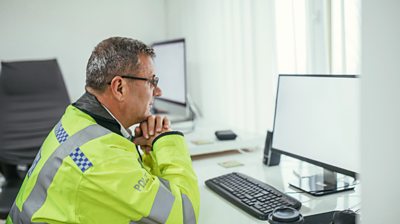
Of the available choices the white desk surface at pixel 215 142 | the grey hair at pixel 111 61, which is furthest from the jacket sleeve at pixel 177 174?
the white desk surface at pixel 215 142

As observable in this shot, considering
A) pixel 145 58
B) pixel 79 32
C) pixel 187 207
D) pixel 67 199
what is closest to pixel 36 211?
pixel 67 199

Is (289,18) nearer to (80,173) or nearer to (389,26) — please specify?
(80,173)

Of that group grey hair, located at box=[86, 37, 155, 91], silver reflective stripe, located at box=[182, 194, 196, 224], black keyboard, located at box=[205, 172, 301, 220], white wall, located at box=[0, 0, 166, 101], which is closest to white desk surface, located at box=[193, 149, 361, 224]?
black keyboard, located at box=[205, 172, 301, 220]

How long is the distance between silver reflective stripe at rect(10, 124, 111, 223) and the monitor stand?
2.63 feet

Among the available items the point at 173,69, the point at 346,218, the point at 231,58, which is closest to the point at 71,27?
the point at 173,69

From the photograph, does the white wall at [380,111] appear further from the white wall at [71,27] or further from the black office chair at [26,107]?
the white wall at [71,27]

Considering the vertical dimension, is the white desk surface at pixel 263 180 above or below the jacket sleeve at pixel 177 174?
below

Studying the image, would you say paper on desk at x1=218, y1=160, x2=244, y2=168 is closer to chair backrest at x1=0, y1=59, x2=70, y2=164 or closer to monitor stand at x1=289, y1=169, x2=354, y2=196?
monitor stand at x1=289, y1=169, x2=354, y2=196

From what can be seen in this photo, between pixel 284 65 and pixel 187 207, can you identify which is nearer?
pixel 187 207

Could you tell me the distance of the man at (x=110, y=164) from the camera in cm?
108

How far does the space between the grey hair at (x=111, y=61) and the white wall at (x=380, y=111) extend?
0.79 m

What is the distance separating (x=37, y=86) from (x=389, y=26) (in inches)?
100

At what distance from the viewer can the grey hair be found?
124cm

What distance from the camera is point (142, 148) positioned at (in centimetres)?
155
